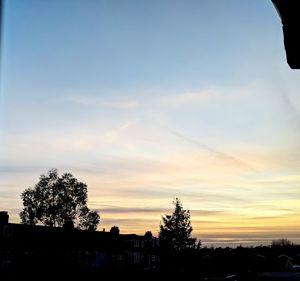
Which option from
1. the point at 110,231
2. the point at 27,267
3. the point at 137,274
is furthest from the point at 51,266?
the point at 110,231

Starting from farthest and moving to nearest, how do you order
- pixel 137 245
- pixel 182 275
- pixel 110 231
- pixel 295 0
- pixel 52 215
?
1. pixel 137 245
2. pixel 110 231
3. pixel 52 215
4. pixel 182 275
5. pixel 295 0

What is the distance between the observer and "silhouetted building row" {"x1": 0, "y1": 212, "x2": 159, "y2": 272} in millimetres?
38728

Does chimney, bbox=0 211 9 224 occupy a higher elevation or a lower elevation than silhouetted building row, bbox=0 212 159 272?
higher

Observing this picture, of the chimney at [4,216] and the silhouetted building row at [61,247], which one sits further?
the chimney at [4,216]

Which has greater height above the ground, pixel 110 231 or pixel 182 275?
pixel 110 231

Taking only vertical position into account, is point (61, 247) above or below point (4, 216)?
below

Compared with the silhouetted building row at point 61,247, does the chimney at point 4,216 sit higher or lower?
higher

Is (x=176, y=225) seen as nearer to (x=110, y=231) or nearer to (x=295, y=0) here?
(x=110, y=231)

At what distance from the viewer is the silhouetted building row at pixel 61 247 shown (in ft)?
127

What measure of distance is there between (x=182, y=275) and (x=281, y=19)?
29.4m

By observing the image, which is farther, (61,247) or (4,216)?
(4,216)

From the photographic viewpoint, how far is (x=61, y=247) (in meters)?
50.3

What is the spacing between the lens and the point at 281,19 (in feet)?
7.89

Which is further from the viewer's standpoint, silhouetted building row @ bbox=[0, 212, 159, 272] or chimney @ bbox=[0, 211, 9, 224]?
chimney @ bbox=[0, 211, 9, 224]
